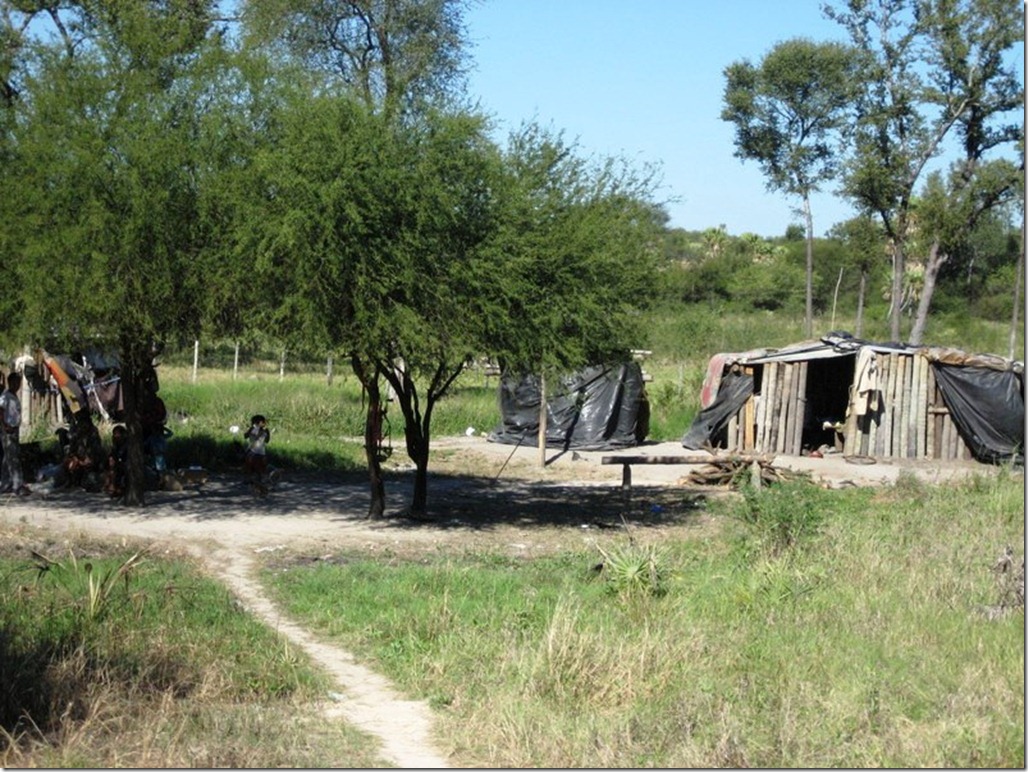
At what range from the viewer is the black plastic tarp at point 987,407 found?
2828 centimetres

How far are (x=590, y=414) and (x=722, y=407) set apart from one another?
300 cm

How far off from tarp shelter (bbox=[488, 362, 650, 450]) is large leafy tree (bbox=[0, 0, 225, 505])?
12985mm

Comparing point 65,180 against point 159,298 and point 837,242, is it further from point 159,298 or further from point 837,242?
point 837,242

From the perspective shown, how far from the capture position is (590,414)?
30.6 m

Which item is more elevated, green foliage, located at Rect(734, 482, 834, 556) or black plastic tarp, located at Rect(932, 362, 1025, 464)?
black plastic tarp, located at Rect(932, 362, 1025, 464)

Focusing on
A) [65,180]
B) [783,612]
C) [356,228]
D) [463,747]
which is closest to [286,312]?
[356,228]

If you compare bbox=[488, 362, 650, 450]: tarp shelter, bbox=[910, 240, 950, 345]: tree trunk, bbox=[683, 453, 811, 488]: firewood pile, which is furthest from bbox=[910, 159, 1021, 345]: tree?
bbox=[683, 453, 811, 488]: firewood pile

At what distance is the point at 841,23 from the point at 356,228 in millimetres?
29674

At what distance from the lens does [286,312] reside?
1698 centimetres

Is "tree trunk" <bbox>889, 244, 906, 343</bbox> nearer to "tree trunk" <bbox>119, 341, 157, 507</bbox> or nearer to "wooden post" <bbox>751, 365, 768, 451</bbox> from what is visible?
"wooden post" <bbox>751, 365, 768, 451</bbox>

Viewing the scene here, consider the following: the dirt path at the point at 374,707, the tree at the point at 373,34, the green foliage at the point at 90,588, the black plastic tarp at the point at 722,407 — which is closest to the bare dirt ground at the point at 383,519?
the dirt path at the point at 374,707

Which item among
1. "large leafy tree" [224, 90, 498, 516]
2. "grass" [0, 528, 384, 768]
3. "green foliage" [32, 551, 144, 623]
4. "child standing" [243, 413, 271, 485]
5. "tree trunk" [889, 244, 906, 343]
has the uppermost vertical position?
"tree trunk" [889, 244, 906, 343]

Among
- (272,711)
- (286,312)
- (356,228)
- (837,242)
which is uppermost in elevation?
(837,242)

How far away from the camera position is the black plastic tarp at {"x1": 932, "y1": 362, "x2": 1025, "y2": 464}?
92.8 feet
